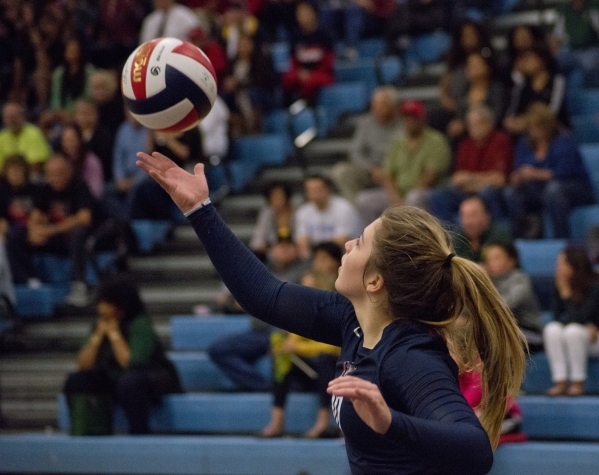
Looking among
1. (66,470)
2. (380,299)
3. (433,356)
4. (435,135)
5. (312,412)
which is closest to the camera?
(433,356)

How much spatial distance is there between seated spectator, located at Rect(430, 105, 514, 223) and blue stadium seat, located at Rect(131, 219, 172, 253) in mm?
2835

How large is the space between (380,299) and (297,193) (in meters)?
6.73

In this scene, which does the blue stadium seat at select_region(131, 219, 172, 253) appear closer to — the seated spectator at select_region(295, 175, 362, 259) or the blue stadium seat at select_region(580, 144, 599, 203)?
the seated spectator at select_region(295, 175, 362, 259)

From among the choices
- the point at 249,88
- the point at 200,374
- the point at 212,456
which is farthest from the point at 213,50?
the point at 212,456

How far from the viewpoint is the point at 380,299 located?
2641 millimetres

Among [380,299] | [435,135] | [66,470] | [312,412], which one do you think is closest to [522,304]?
[312,412]

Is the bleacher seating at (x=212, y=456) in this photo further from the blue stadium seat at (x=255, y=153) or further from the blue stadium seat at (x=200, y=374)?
the blue stadium seat at (x=255, y=153)

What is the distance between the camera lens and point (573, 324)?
616 centimetres

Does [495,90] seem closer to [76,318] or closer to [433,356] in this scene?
[76,318]

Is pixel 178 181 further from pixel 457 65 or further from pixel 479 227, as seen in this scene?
pixel 457 65

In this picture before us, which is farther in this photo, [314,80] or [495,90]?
[314,80]

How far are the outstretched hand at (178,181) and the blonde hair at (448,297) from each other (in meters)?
0.54

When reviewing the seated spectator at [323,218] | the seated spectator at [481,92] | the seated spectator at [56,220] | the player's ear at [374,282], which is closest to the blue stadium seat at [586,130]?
the seated spectator at [481,92]

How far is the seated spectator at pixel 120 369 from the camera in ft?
23.4
